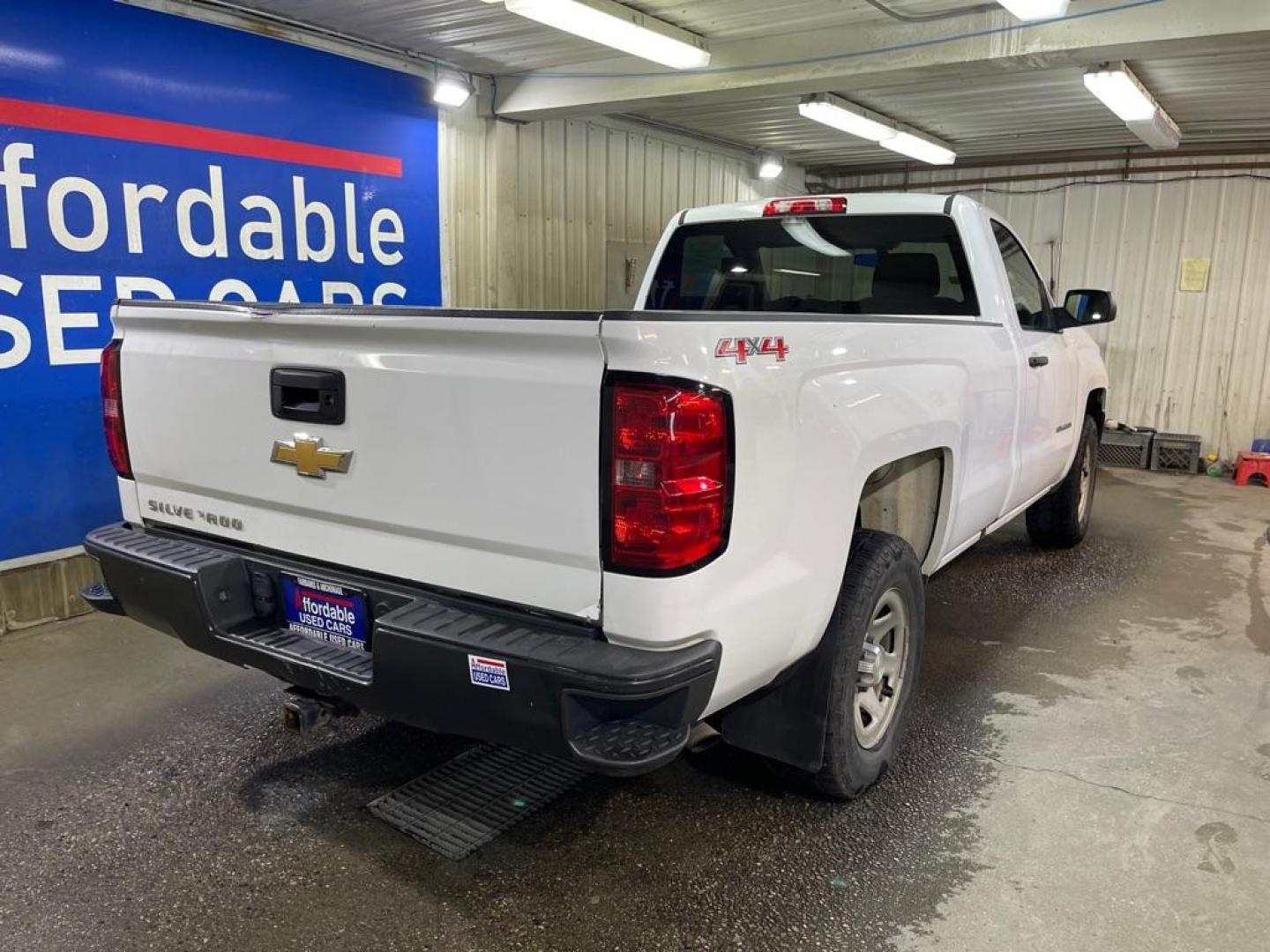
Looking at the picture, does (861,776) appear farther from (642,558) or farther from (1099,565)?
(1099,565)

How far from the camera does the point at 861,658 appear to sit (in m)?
2.89

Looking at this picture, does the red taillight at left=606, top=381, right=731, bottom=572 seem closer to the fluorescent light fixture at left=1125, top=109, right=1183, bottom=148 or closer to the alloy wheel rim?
the alloy wheel rim

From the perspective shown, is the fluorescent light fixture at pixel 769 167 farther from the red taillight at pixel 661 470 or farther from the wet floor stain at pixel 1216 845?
the red taillight at pixel 661 470

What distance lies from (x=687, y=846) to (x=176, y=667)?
2.60 metres

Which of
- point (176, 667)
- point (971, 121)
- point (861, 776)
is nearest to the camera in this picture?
point (861, 776)

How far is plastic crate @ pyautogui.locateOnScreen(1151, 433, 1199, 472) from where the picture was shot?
9.48m

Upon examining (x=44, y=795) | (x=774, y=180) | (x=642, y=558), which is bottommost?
(x=44, y=795)

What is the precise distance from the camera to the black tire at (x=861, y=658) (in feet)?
8.87

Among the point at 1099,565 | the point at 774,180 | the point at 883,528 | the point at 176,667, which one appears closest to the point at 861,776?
the point at 883,528

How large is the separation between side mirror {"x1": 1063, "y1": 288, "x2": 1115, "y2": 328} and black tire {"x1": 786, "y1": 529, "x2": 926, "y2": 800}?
7.82 feet

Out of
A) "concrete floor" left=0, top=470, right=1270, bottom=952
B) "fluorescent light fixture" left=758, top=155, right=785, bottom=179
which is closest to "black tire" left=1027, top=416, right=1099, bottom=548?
"concrete floor" left=0, top=470, right=1270, bottom=952

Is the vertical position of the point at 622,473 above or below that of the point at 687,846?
above

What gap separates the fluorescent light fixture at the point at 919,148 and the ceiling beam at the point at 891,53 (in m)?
3.02

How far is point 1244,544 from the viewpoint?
6.54m
